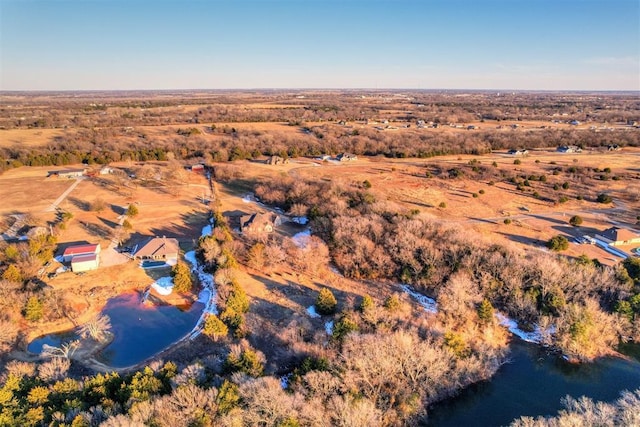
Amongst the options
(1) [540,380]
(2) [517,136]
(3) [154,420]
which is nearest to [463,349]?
(1) [540,380]

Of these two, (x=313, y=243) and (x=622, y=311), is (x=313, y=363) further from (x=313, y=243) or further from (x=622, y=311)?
(x=622, y=311)

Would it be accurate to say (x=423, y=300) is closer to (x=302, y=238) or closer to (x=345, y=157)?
(x=302, y=238)

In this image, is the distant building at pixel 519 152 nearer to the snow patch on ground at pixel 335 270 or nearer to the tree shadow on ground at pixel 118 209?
the snow patch on ground at pixel 335 270

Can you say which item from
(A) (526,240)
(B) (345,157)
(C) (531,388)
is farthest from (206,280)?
(B) (345,157)

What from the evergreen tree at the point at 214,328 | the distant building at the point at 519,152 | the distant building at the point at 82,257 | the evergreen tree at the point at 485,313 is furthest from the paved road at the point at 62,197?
the distant building at the point at 519,152

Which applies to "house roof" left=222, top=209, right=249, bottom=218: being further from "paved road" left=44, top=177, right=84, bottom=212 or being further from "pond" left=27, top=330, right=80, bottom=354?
"pond" left=27, top=330, right=80, bottom=354

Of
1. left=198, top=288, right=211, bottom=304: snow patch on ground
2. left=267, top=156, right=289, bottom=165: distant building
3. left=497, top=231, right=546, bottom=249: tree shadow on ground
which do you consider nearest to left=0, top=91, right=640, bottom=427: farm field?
left=198, top=288, right=211, bottom=304: snow patch on ground
